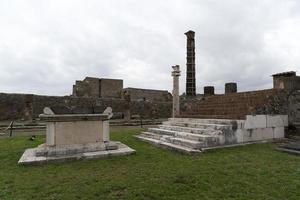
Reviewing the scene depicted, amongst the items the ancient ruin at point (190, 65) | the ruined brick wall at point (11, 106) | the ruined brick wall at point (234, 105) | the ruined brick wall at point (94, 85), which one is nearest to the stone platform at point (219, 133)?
the ruined brick wall at point (234, 105)

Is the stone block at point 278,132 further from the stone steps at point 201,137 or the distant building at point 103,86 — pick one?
the distant building at point 103,86

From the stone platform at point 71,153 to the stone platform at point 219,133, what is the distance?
1.66 meters

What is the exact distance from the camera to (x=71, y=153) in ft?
17.0

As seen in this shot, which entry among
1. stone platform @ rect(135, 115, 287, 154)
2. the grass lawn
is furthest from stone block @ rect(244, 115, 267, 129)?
the grass lawn

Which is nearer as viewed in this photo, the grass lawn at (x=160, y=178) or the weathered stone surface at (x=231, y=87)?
the grass lawn at (x=160, y=178)

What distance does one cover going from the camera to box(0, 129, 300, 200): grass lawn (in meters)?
2.94

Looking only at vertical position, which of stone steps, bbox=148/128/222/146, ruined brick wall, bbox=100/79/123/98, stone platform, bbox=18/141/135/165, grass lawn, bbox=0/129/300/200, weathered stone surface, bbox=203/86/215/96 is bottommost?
grass lawn, bbox=0/129/300/200

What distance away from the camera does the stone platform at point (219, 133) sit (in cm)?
598

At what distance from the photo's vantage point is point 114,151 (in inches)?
214

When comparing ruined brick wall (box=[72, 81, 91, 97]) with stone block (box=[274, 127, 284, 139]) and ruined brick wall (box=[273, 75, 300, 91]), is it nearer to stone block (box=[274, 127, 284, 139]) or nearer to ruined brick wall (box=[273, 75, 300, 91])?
ruined brick wall (box=[273, 75, 300, 91])

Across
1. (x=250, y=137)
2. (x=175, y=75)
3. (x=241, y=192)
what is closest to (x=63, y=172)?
(x=241, y=192)

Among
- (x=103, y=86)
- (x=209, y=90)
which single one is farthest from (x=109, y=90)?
(x=209, y=90)

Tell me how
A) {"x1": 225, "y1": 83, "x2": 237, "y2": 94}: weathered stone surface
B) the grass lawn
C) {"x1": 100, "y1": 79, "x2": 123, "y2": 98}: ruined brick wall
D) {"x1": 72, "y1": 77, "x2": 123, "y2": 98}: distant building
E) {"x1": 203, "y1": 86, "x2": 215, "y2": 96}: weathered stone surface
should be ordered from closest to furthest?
1. the grass lawn
2. {"x1": 225, "y1": 83, "x2": 237, "y2": 94}: weathered stone surface
3. {"x1": 203, "y1": 86, "x2": 215, "y2": 96}: weathered stone surface
4. {"x1": 72, "y1": 77, "x2": 123, "y2": 98}: distant building
5. {"x1": 100, "y1": 79, "x2": 123, "y2": 98}: ruined brick wall

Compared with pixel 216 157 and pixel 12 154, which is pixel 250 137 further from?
pixel 12 154
